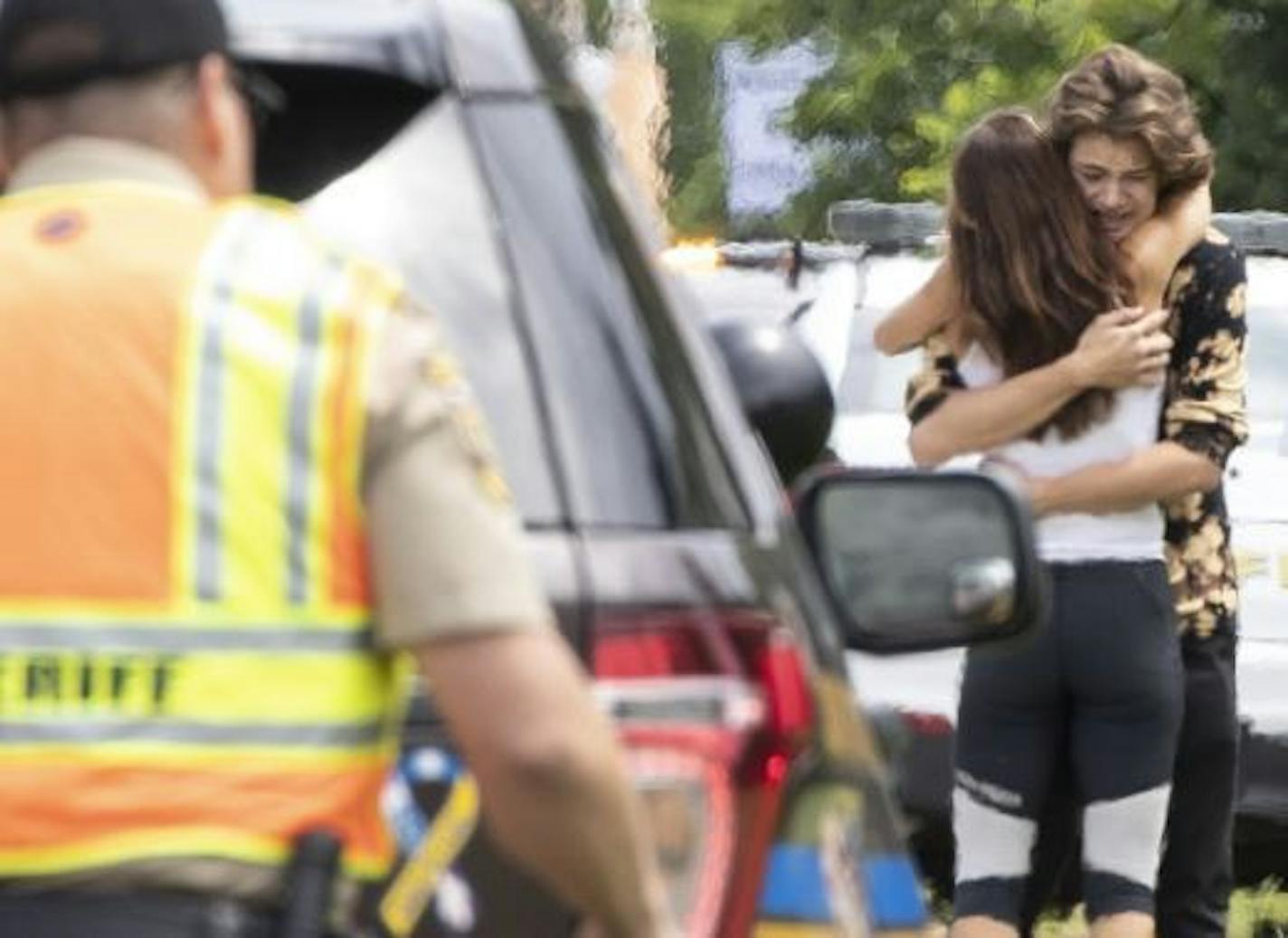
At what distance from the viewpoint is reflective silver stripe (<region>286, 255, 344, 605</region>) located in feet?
11.2

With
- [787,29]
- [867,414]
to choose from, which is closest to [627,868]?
[867,414]

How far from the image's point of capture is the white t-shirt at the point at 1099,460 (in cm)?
752

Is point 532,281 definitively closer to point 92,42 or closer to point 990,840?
point 92,42

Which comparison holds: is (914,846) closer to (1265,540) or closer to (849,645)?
(1265,540)

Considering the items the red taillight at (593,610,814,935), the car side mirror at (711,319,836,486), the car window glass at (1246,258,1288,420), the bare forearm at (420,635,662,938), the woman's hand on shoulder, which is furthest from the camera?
the car window glass at (1246,258,1288,420)

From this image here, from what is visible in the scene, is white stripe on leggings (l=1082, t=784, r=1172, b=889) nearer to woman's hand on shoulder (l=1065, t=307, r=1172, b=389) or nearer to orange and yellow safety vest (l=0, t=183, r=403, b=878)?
woman's hand on shoulder (l=1065, t=307, r=1172, b=389)

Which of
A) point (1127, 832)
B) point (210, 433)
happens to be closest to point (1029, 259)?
point (1127, 832)

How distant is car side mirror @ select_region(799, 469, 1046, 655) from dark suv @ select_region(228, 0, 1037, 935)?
362 millimetres

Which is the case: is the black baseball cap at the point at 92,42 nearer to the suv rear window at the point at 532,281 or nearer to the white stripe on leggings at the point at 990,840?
the suv rear window at the point at 532,281

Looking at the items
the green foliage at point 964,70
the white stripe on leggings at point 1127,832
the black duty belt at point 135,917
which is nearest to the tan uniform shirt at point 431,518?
the black duty belt at point 135,917

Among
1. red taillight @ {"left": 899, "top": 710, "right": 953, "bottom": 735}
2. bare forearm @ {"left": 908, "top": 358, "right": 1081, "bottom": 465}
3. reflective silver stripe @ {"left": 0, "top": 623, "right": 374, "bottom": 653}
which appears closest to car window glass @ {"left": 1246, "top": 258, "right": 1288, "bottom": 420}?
red taillight @ {"left": 899, "top": 710, "right": 953, "bottom": 735}

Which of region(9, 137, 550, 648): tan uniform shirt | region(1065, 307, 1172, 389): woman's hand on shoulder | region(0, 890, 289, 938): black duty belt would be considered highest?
Answer: region(9, 137, 550, 648): tan uniform shirt

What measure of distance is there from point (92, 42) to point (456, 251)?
76cm

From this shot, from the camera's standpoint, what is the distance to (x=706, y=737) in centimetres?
409
